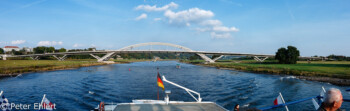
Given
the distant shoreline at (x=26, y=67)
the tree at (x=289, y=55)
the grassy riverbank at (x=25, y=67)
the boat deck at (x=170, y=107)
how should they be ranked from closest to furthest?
the boat deck at (x=170, y=107) < the distant shoreline at (x=26, y=67) < the grassy riverbank at (x=25, y=67) < the tree at (x=289, y=55)

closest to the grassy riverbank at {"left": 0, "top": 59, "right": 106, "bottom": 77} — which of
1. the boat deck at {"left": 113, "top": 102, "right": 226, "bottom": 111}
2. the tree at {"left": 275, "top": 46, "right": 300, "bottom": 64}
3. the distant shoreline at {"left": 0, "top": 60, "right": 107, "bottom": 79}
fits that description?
the distant shoreline at {"left": 0, "top": 60, "right": 107, "bottom": 79}

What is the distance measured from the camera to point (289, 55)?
190 ft

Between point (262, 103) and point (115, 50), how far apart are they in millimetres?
80510

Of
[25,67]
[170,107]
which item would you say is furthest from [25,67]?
[170,107]

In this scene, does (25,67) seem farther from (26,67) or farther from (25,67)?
(26,67)

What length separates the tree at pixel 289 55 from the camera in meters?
57.4

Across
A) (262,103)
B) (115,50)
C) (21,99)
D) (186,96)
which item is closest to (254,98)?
(262,103)

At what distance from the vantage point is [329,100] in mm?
2346

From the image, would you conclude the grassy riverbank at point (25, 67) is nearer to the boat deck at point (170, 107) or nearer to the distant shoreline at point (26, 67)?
the distant shoreline at point (26, 67)

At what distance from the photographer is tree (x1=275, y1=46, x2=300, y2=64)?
5738 cm

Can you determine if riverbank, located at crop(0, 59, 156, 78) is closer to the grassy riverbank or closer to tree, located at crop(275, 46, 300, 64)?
the grassy riverbank

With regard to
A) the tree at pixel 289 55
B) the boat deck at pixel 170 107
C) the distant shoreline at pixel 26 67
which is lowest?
the distant shoreline at pixel 26 67

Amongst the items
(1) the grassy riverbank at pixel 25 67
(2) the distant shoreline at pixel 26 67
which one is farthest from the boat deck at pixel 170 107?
(1) the grassy riverbank at pixel 25 67

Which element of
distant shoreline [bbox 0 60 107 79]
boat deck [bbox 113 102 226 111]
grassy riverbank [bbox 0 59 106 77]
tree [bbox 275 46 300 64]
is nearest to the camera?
boat deck [bbox 113 102 226 111]
